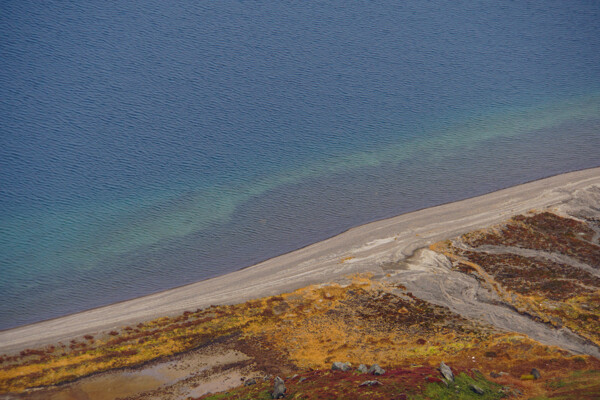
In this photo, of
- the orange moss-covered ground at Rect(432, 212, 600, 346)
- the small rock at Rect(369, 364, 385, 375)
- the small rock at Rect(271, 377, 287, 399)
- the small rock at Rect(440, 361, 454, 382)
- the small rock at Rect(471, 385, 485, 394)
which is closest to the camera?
the small rock at Rect(471, 385, 485, 394)

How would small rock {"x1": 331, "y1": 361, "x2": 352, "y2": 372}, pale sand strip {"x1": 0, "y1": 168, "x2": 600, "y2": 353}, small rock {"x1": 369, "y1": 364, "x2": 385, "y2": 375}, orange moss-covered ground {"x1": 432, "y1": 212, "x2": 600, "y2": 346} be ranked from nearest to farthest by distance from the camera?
small rock {"x1": 369, "y1": 364, "x2": 385, "y2": 375} → small rock {"x1": 331, "y1": 361, "x2": 352, "y2": 372} → orange moss-covered ground {"x1": 432, "y1": 212, "x2": 600, "y2": 346} → pale sand strip {"x1": 0, "y1": 168, "x2": 600, "y2": 353}

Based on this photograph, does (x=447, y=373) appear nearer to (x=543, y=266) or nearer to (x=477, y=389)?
(x=477, y=389)

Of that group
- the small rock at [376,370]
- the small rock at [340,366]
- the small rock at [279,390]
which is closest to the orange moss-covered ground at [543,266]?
the small rock at [376,370]

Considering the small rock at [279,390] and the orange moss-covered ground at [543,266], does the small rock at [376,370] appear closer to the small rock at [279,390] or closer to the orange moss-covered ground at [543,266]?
the small rock at [279,390]

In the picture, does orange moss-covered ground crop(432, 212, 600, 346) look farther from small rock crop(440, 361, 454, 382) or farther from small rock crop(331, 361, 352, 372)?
small rock crop(331, 361, 352, 372)

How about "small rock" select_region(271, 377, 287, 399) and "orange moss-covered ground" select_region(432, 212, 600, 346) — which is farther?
"orange moss-covered ground" select_region(432, 212, 600, 346)

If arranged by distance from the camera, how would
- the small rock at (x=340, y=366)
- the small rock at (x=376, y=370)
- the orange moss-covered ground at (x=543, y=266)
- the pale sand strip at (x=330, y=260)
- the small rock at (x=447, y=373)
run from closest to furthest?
1. the small rock at (x=447, y=373)
2. the small rock at (x=376, y=370)
3. the small rock at (x=340, y=366)
4. the orange moss-covered ground at (x=543, y=266)
5. the pale sand strip at (x=330, y=260)

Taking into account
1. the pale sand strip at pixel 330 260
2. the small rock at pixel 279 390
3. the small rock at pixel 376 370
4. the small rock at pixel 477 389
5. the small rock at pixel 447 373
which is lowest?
the small rock at pixel 477 389

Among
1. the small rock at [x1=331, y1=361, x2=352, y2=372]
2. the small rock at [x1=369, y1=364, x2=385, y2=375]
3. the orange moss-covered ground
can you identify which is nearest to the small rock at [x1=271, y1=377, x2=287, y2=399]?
the small rock at [x1=331, y1=361, x2=352, y2=372]
